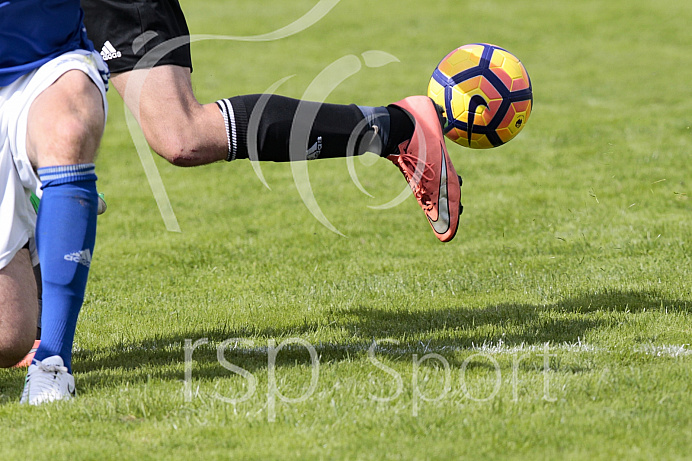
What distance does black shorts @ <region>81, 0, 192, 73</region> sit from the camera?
12.6 feet

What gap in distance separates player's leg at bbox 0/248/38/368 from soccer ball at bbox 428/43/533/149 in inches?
91.4

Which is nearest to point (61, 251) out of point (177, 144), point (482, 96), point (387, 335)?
point (177, 144)

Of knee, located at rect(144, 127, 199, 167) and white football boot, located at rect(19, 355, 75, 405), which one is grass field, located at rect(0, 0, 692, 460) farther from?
knee, located at rect(144, 127, 199, 167)

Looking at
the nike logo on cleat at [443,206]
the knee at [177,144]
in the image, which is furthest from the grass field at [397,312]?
the knee at [177,144]

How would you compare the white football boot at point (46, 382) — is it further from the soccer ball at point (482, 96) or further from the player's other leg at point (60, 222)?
the soccer ball at point (482, 96)

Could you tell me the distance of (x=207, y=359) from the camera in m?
3.78

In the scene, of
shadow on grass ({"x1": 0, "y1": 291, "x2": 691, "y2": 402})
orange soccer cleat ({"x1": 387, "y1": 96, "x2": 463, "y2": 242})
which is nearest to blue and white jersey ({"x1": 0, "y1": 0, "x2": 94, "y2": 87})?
shadow on grass ({"x1": 0, "y1": 291, "x2": 691, "y2": 402})

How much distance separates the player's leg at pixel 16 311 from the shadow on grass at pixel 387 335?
0.14m

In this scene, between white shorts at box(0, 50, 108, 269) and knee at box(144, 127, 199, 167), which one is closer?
white shorts at box(0, 50, 108, 269)

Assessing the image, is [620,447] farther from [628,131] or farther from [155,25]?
[628,131]

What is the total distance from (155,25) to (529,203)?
453cm

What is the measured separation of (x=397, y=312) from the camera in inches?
181

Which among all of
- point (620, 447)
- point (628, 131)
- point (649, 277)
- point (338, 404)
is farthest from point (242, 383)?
point (628, 131)

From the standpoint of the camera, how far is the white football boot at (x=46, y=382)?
122 inches
